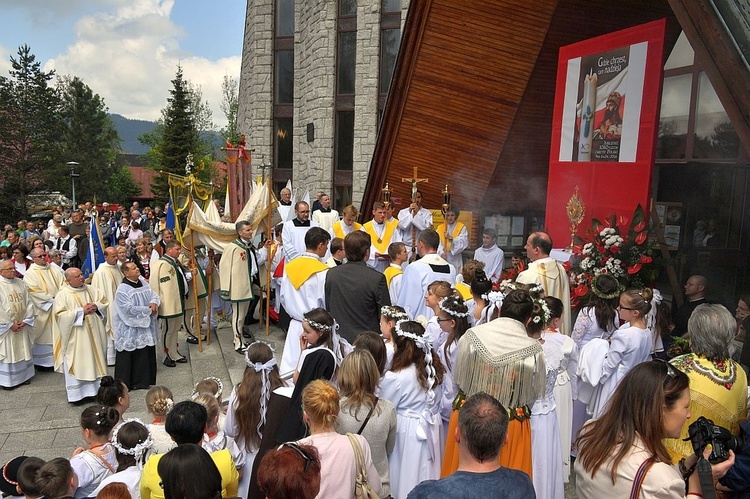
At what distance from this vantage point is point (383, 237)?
452 inches

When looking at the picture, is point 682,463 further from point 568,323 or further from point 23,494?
point 568,323

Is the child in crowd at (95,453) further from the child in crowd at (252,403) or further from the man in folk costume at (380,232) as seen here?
the man in folk costume at (380,232)

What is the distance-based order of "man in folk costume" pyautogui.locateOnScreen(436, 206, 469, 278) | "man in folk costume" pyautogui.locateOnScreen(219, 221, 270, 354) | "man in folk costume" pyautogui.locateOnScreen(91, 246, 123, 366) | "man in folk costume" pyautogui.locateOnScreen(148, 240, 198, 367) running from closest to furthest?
"man in folk costume" pyautogui.locateOnScreen(91, 246, 123, 366) < "man in folk costume" pyautogui.locateOnScreen(148, 240, 198, 367) < "man in folk costume" pyautogui.locateOnScreen(219, 221, 270, 354) < "man in folk costume" pyautogui.locateOnScreen(436, 206, 469, 278)

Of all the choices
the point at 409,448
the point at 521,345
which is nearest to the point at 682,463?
the point at 521,345

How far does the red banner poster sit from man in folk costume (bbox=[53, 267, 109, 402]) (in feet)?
23.1

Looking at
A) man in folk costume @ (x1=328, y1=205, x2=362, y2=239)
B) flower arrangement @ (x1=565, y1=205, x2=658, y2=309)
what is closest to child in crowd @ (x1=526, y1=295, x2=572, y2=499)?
flower arrangement @ (x1=565, y1=205, x2=658, y2=309)

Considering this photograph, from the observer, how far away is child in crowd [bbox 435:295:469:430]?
5.17 meters

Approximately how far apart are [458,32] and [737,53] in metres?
5.71

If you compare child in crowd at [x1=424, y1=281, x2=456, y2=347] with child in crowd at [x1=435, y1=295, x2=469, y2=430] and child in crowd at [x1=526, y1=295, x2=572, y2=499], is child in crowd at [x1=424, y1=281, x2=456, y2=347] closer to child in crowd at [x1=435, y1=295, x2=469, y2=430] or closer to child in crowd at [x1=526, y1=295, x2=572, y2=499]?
A: child in crowd at [x1=435, y1=295, x2=469, y2=430]

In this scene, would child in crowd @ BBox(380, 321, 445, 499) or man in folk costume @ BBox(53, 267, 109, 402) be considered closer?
child in crowd @ BBox(380, 321, 445, 499)

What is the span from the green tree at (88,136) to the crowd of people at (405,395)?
42.2 meters

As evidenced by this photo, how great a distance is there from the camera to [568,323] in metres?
7.68

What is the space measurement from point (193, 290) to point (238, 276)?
778 millimetres

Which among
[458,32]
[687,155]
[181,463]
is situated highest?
[458,32]
